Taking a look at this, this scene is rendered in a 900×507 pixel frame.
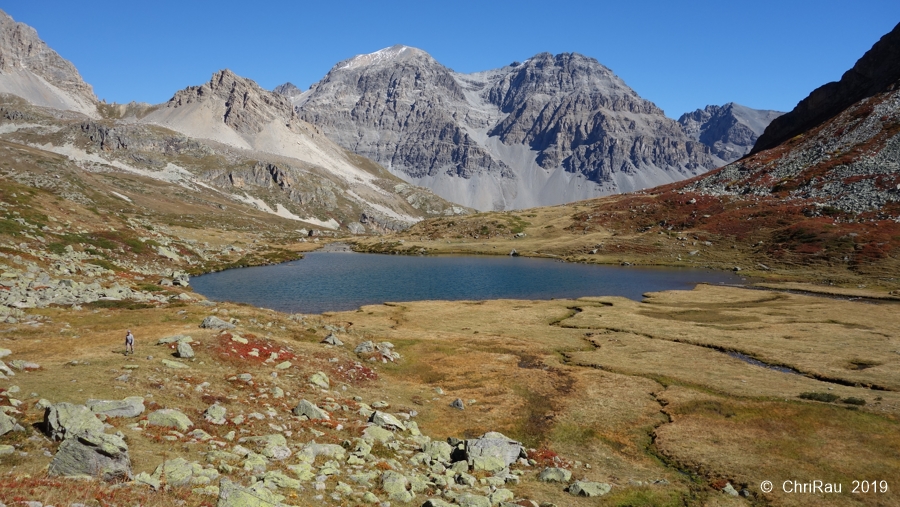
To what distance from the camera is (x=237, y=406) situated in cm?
2722

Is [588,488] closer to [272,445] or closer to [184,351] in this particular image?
[272,445]

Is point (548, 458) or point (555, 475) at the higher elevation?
point (555, 475)

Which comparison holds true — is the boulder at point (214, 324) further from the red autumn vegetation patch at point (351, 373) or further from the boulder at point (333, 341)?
the red autumn vegetation patch at point (351, 373)

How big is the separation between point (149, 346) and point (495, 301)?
67871 millimetres

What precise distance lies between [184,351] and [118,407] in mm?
12899

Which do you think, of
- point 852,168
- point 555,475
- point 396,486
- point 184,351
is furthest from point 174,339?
point 852,168

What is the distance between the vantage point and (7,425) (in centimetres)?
1786

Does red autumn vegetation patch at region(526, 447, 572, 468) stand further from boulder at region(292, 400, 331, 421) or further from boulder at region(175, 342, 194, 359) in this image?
boulder at region(175, 342, 194, 359)

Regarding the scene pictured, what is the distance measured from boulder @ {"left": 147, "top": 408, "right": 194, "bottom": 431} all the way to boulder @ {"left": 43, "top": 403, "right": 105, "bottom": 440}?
2977mm

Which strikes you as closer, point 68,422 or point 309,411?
point 68,422

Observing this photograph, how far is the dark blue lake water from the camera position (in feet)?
308

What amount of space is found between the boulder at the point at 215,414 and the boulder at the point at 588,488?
18.8m

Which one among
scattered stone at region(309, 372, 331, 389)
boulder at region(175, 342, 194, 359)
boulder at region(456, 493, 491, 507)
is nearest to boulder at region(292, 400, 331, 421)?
scattered stone at region(309, 372, 331, 389)

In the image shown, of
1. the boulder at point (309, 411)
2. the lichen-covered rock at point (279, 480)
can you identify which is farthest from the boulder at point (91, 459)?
the boulder at point (309, 411)
